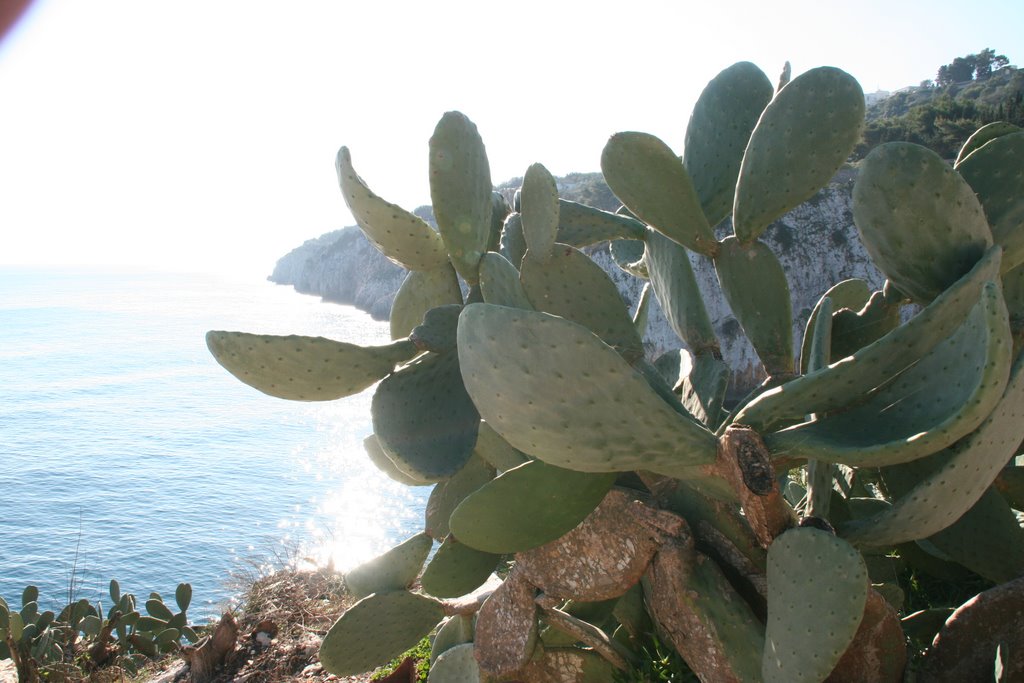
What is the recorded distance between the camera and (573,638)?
2.80m

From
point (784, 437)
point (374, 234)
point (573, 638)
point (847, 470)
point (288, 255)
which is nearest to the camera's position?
point (784, 437)

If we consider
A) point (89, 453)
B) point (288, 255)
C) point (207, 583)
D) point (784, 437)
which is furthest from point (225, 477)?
point (288, 255)

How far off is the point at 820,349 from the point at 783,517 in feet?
1.75

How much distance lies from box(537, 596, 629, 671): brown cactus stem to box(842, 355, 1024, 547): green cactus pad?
0.98 m

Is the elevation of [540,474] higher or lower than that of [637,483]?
higher

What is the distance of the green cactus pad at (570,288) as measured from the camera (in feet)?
7.04

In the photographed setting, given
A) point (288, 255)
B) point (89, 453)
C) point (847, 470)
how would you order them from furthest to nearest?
point (288, 255) → point (89, 453) → point (847, 470)

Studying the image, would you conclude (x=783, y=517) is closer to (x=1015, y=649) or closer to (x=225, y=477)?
(x=1015, y=649)

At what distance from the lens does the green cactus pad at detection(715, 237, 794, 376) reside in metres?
2.35

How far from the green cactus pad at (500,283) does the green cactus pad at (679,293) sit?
Answer: 0.69 m

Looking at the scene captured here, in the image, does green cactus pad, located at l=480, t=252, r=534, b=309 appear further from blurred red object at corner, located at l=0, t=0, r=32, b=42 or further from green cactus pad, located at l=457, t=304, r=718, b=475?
blurred red object at corner, located at l=0, t=0, r=32, b=42

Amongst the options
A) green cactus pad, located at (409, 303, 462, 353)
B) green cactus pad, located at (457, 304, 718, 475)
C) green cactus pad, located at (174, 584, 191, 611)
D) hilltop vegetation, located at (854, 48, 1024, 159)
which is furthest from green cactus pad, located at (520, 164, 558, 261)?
hilltop vegetation, located at (854, 48, 1024, 159)

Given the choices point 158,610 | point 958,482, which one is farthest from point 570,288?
point 158,610

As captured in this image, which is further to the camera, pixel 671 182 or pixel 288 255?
pixel 288 255
